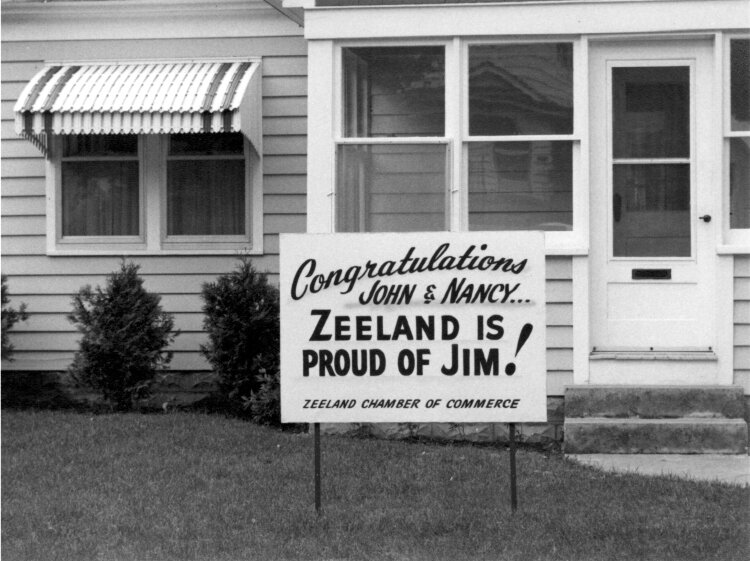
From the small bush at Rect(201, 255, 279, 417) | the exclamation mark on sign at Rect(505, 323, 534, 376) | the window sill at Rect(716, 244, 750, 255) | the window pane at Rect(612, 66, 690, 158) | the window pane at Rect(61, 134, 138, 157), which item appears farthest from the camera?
the window pane at Rect(61, 134, 138, 157)

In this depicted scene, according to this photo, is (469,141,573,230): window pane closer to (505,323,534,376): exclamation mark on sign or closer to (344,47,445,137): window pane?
(344,47,445,137): window pane

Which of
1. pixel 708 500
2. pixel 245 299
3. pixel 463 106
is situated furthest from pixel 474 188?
pixel 708 500

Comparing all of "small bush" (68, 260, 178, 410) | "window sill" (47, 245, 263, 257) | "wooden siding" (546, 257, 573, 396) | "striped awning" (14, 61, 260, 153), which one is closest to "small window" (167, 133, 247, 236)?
"window sill" (47, 245, 263, 257)

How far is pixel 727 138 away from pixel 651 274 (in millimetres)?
1126

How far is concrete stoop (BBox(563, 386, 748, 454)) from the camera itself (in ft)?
24.7

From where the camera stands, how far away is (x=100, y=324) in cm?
908

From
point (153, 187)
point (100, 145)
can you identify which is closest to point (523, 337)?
point (153, 187)

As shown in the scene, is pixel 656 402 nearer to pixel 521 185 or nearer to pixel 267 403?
pixel 521 185

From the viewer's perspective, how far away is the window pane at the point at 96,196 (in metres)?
9.98

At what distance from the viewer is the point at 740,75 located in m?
7.95

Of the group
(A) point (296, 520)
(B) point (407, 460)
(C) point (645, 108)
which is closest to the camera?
(A) point (296, 520)

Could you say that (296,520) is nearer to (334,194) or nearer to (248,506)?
(248,506)

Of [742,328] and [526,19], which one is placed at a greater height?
[526,19]

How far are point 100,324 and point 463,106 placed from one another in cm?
352
